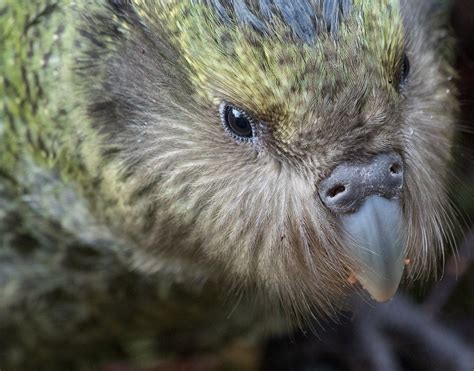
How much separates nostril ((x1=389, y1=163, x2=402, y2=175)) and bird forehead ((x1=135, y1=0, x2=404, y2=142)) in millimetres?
155

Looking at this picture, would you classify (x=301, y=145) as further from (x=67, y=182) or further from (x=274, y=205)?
(x=67, y=182)

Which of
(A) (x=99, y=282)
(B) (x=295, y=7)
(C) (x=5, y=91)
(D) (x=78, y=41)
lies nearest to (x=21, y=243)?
(A) (x=99, y=282)

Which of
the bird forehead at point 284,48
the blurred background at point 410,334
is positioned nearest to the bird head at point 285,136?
the bird forehead at point 284,48

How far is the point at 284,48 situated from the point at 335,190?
9.9 inches

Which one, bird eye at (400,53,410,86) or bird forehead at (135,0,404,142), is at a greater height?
bird eye at (400,53,410,86)

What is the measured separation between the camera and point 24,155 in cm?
218

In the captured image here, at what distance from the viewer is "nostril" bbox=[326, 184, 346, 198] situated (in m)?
1.61

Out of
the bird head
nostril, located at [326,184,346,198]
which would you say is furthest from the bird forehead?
nostril, located at [326,184,346,198]

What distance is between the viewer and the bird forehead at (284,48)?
5.26 feet

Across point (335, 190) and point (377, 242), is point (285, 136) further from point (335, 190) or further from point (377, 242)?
point (377, 242)

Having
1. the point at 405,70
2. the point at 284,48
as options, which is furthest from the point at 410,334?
the point at 284,48

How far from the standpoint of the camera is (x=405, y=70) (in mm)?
1757

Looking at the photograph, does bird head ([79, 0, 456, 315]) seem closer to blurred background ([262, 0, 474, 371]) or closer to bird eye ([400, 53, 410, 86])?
bird eye ([400, 53, 410, 86])

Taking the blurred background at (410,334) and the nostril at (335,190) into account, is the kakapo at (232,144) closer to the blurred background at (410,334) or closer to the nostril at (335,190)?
the nostril at (335,190)
